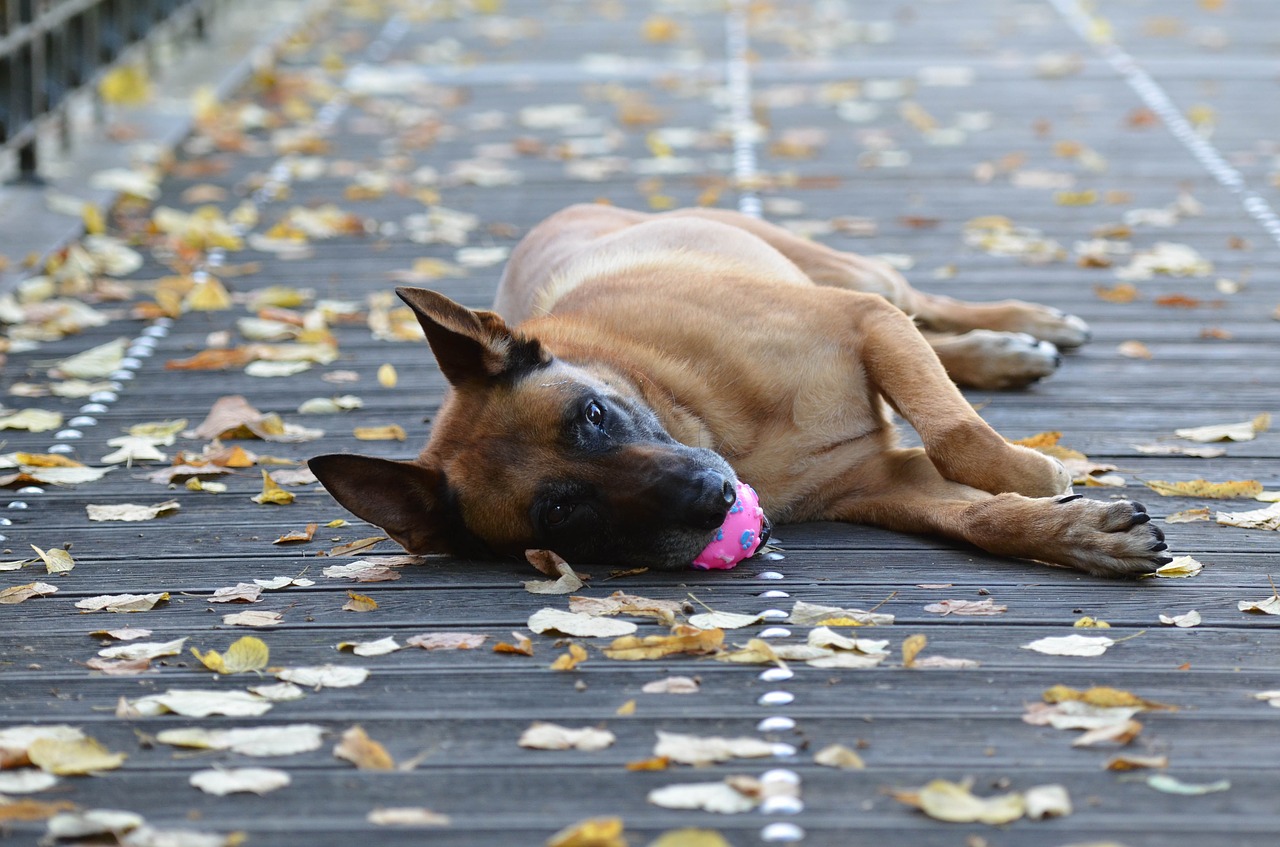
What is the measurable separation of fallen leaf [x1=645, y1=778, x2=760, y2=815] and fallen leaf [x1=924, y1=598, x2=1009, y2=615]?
90 centimetres

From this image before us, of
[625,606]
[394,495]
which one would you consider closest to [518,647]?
[625,606]

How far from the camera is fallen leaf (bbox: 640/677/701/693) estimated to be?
2893 millimetres

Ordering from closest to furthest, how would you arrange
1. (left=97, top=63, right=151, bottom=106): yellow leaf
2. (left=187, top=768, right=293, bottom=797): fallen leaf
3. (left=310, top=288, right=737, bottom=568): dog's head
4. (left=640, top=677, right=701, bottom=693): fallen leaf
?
(left=187, top=768, right=293, bottom=797): fallen leaf → (left=640, top=677, right=701, bottom=693): fallen leaf → (left=310, top=288, right=737, bottom=568): dog's head → (left=97, top=63, right=151, bottom=106): yellow leaf

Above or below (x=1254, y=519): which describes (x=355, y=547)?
below

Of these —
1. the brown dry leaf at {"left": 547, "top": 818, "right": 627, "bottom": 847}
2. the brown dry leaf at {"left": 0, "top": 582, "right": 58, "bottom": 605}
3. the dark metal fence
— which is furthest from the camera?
the dark metal fence

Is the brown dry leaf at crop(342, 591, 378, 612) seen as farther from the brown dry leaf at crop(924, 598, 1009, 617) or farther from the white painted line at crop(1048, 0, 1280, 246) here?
the white painted line at crop(1048, 0, 1280, 246)

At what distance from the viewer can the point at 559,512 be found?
137 inches

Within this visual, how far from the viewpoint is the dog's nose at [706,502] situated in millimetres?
3311

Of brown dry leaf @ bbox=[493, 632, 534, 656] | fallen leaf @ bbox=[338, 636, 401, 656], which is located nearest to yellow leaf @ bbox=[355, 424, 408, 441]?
fallen leaf @ bbox=[338, 636, 401, 656]

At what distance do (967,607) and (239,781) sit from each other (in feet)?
5.18

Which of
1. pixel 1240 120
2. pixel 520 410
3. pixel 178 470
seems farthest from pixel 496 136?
pixel 520 410

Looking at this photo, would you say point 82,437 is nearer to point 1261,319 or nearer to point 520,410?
point 520,410

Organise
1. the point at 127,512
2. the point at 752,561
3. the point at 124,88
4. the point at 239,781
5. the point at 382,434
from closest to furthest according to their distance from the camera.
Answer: the point at 239,781 < the point at 752,561 < the point at 127,512 < the point at 382,434 < the point at 124,88

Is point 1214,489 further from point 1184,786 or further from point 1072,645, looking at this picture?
point 1184,786
